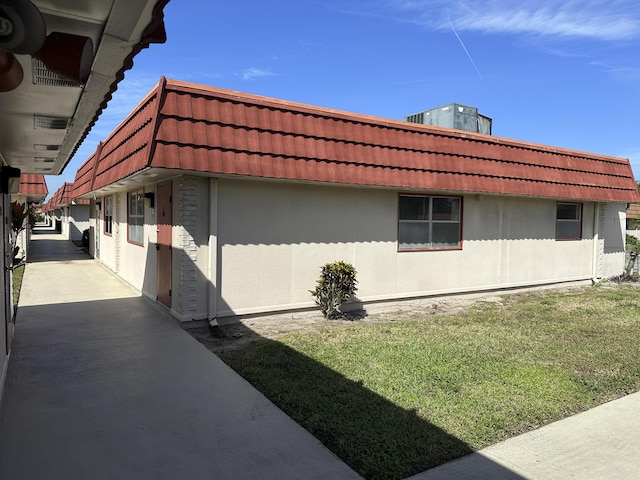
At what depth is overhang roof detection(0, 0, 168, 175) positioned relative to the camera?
2.09 meters

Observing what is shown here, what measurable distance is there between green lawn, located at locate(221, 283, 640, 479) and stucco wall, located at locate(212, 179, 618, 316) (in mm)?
1385

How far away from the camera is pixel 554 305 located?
984 centimetres

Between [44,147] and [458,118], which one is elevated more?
[458,118]

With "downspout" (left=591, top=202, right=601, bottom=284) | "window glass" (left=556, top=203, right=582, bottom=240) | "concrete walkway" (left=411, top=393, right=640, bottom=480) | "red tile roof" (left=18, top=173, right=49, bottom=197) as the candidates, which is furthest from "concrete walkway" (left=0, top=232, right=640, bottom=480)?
"red tile roof" (left=18, top=173, right=49, bottom=197)

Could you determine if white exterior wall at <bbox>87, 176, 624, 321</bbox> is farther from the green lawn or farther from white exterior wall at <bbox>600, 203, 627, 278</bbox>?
white exterior wall at <bbox>600, 203, 627, 278</bbox>

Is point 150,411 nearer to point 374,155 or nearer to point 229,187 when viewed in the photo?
point 229,187

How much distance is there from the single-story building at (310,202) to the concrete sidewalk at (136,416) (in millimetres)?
1644

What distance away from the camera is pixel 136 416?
403 centimetres

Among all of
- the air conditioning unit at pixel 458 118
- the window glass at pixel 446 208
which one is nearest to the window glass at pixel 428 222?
the window glass at pixel 446 208

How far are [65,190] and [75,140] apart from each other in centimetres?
2687

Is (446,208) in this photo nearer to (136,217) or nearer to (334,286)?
(334,286)

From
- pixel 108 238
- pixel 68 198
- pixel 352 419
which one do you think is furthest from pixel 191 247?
pixel 68 198

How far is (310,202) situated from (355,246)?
134 cm

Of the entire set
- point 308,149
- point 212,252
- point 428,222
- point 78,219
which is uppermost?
point 308,149
